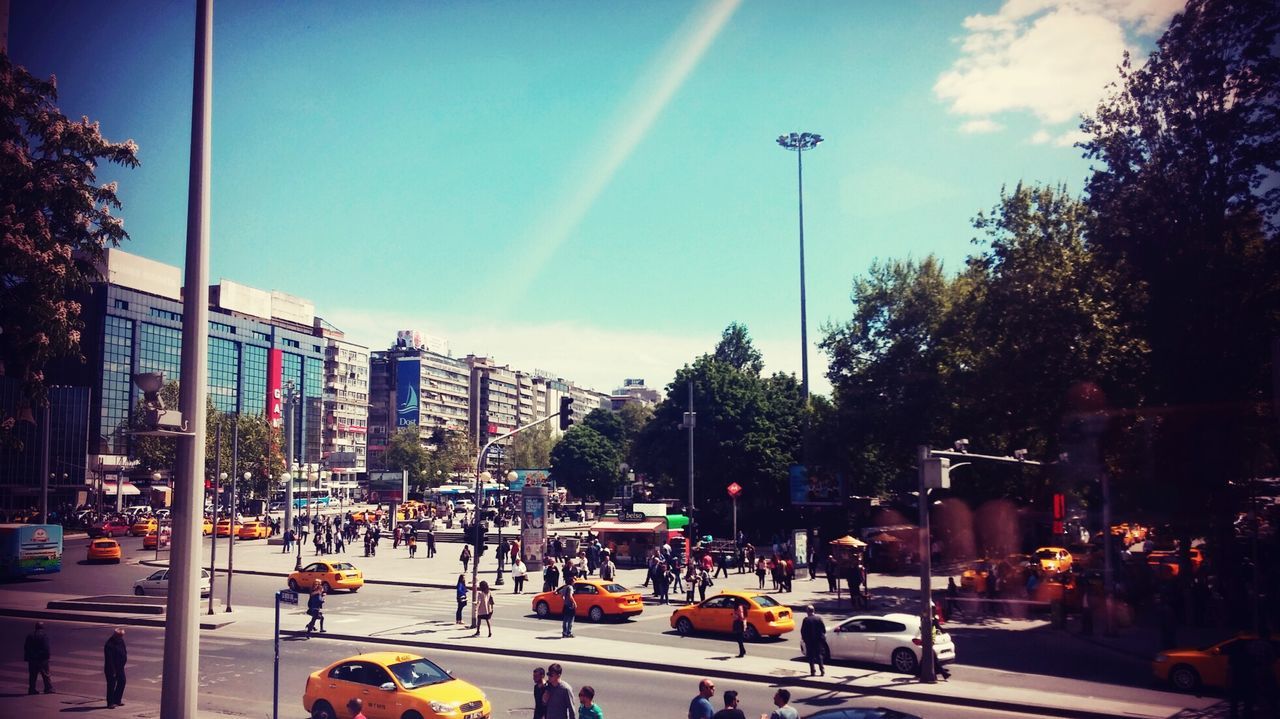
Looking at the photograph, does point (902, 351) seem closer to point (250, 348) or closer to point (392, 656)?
point (392, 656)

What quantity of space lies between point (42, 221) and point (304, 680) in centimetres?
1165

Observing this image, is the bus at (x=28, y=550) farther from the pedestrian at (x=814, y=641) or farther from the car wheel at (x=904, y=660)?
the car wheel at (x=904, y=660)

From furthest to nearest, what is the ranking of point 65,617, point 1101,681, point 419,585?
point 419,585, point 65,617, point 1101,681

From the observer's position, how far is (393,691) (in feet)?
48.2

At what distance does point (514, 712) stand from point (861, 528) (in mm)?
44824

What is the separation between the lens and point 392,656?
51.0 feet

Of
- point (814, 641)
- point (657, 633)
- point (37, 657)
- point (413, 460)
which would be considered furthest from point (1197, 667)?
point (413, 460)

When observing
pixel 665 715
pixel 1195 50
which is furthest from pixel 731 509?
pixel 665 715

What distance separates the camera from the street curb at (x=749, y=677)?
16312 millimetres

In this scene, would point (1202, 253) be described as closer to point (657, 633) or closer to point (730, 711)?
point (657, 633)

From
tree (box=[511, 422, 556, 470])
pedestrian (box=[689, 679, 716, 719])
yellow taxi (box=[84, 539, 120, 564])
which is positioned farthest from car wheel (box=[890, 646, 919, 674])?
tree (box=[511, 422, 556, 470])

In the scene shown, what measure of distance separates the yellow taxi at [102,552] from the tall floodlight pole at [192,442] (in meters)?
50.6

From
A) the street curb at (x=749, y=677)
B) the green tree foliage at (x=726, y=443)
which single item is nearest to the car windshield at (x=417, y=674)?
the street curb at (x=749, y=677)

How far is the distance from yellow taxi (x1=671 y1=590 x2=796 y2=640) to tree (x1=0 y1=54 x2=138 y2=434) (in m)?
18.2
